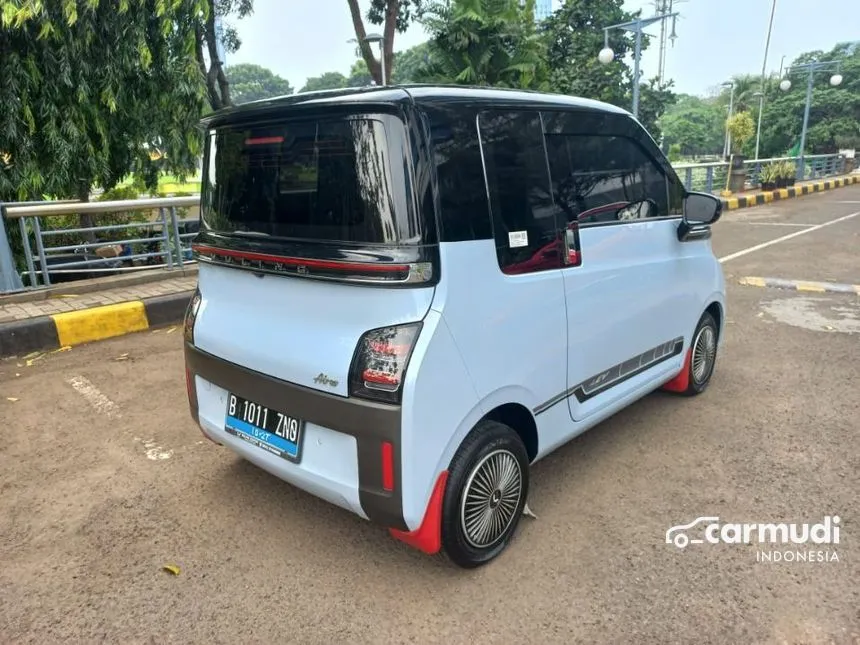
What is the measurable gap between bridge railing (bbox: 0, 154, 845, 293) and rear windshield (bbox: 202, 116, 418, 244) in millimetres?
3890

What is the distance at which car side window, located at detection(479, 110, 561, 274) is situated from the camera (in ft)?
7.59

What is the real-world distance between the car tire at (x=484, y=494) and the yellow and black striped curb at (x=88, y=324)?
4333mm

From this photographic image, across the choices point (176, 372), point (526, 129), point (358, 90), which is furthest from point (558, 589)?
point (176, 372)

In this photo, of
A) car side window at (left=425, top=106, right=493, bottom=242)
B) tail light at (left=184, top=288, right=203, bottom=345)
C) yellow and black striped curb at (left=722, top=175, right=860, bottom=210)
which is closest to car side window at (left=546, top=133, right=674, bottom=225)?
car side window at (left=425, top=106, right=493, bottom=242)

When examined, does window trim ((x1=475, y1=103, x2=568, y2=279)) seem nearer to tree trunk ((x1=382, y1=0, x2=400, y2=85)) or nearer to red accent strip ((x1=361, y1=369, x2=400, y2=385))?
red accent strip ((x1=361, y1=369, x2=400, y2=385))

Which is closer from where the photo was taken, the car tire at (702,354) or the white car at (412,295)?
the white car at (412,295)

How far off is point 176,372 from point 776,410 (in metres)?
4.16

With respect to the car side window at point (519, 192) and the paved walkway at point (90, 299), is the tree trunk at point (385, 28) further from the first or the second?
the car side window at point (519, 192)

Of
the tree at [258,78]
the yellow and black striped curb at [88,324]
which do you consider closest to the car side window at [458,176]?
the yellow and black striped curb at [88,324]

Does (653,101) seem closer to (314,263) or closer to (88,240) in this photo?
(88,240)

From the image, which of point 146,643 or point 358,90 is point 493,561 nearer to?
point 146,643

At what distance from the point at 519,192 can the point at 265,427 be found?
1.38 m

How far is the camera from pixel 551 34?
87.4ft

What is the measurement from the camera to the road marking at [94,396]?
3928 mm
